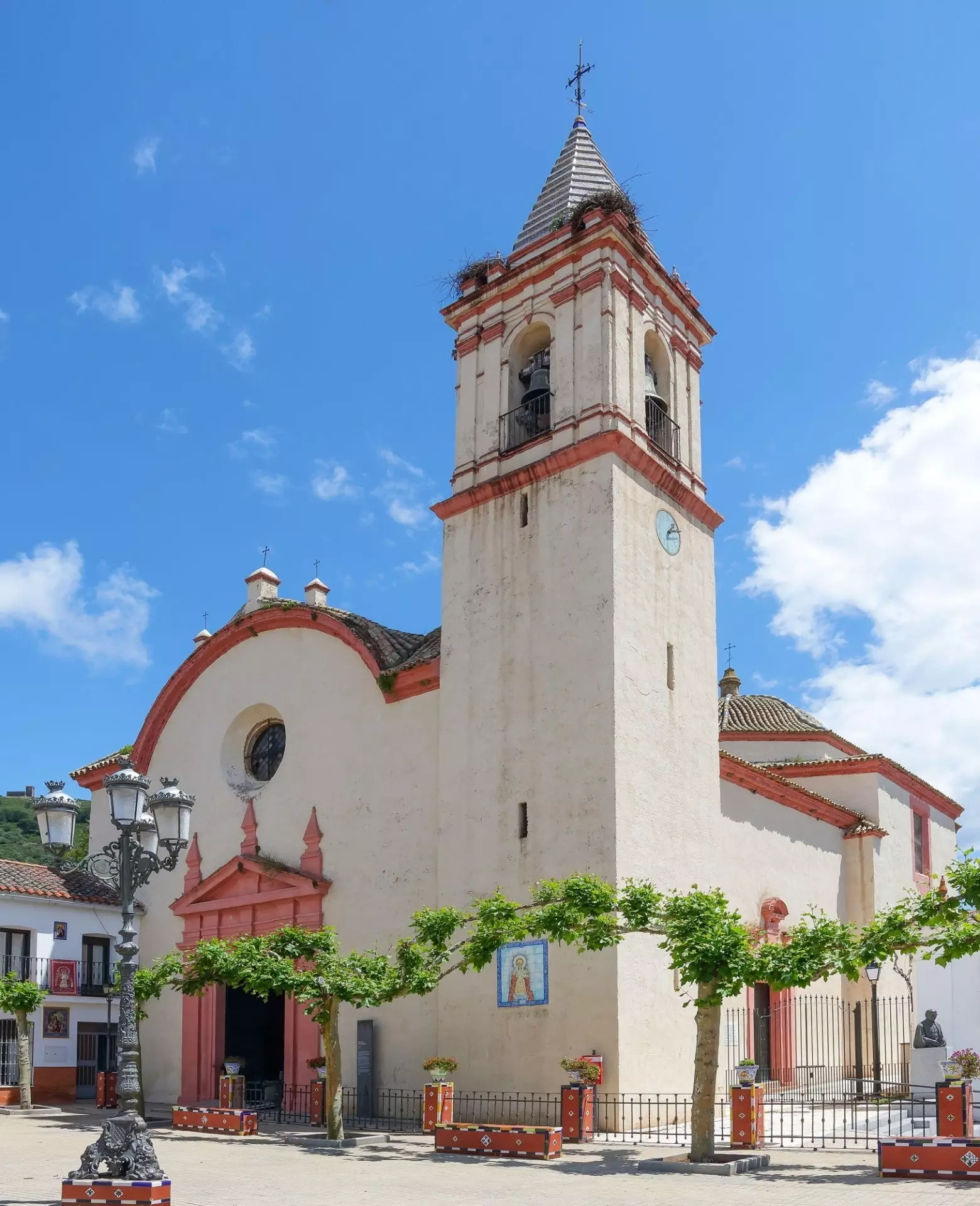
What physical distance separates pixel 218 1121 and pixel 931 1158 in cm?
1139

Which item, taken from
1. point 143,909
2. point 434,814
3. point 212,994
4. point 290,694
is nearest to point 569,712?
point 434,814

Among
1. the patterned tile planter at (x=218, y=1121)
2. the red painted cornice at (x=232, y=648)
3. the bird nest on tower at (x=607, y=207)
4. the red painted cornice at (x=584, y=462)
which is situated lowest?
the patterned tile planter at (x=218, y=1121)

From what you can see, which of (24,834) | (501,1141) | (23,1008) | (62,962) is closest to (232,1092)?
(23,1008)

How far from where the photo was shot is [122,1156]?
11844 millimetres

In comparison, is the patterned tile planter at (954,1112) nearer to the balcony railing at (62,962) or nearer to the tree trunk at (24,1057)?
the balcony railing at (62,962)

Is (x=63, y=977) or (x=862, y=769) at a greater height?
(x=862, y=769)

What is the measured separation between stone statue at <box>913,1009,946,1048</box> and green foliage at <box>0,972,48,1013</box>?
16.3 meters

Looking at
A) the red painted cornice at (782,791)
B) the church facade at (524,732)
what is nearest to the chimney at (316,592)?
the church facade at (524,732)

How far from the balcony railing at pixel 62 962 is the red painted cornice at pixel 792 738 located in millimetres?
16093

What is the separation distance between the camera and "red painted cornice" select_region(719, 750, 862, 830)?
2473cm

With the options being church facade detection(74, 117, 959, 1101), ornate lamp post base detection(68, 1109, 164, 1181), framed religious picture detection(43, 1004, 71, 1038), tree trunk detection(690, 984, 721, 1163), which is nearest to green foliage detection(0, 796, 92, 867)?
framed religious picture detection(43, 1004, 71, 1038)

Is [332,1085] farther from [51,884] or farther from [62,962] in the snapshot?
[51,884]

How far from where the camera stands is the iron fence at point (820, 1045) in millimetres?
22859

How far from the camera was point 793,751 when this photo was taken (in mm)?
33156
